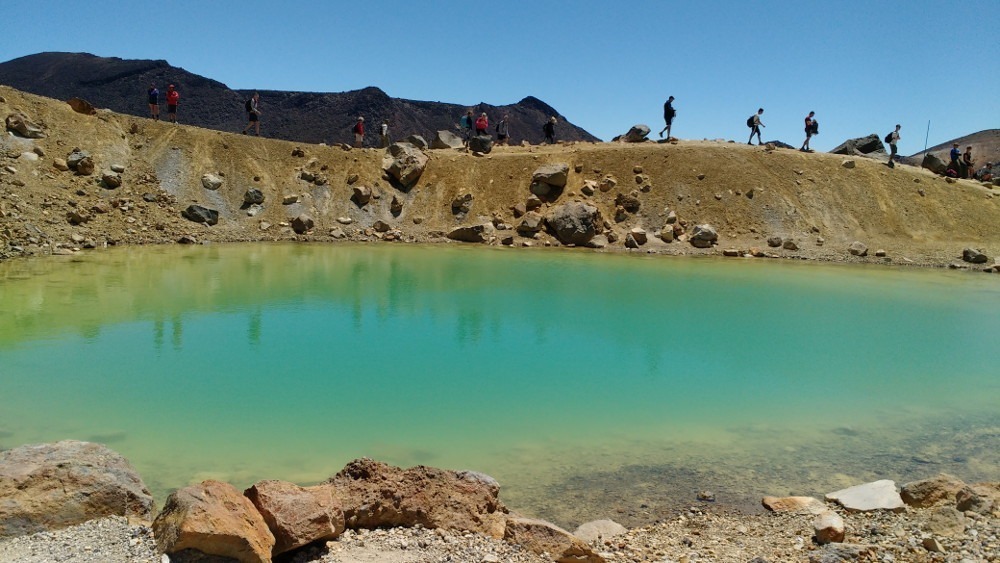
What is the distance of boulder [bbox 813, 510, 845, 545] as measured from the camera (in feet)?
17.9

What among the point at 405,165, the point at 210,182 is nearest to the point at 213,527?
the point at 210,182

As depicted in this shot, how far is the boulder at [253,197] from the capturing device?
30.1 metres

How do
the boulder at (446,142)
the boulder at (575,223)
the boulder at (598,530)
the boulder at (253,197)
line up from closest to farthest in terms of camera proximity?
the boulder at (598,530) → the boulder at (575,223) → the boulder at (253,197) → the boulder at (446,142)

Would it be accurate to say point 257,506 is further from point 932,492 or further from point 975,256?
point 975,256

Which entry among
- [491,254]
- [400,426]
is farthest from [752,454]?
[491,254]

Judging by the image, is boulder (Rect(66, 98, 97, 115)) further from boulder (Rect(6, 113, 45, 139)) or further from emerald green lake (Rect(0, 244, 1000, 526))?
emerald green lake (Rect(0, 244, 1000, 526))

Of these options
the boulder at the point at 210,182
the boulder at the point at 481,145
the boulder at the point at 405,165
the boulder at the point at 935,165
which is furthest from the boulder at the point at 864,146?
the boulder at the point at 210,182

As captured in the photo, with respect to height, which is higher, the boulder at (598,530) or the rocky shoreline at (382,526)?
the rocky shoreline at (382,526)

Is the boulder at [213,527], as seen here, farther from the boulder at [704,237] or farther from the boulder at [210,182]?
the boulder at [210,182]

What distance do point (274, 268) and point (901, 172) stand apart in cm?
3106

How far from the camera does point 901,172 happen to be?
34.4m

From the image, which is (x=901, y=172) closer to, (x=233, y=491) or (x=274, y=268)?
(x=274, y=268)

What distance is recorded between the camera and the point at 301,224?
29.7 meters

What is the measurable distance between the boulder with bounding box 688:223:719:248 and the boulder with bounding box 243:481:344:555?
26.7m
